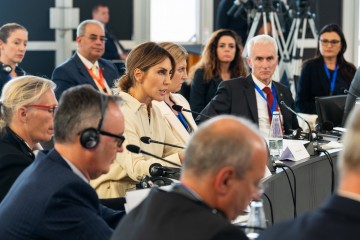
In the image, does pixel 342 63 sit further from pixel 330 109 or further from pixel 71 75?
pixel 71 75

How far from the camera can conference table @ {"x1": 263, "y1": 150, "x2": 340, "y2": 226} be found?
3.98 metres

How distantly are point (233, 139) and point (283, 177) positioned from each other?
2342 mm

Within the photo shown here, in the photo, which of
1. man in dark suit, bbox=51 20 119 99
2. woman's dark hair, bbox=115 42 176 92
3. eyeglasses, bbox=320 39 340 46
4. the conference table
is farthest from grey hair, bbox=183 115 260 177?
eyeglasses, bbox=320 39 340 46

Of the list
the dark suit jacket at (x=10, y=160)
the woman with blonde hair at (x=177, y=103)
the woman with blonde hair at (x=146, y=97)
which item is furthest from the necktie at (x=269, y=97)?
the dark suit jacket at (x=10, y=160)

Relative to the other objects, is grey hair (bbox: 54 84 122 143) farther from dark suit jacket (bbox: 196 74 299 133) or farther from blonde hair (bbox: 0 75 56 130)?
dark suit jacket (bbox: 196 74 299 133)

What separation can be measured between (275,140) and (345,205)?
2.83 m

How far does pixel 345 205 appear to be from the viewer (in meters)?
1.70

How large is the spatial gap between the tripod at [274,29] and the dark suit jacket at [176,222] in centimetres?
647

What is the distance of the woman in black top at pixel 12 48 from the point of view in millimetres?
6346

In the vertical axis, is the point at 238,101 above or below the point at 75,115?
below

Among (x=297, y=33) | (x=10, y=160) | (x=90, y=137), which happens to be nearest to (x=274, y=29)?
(x=297, y=33)

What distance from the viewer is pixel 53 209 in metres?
2.34

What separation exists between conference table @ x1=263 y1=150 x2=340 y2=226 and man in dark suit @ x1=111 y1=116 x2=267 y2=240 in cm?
184

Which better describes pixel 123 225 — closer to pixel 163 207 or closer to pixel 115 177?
pixel 163 207
